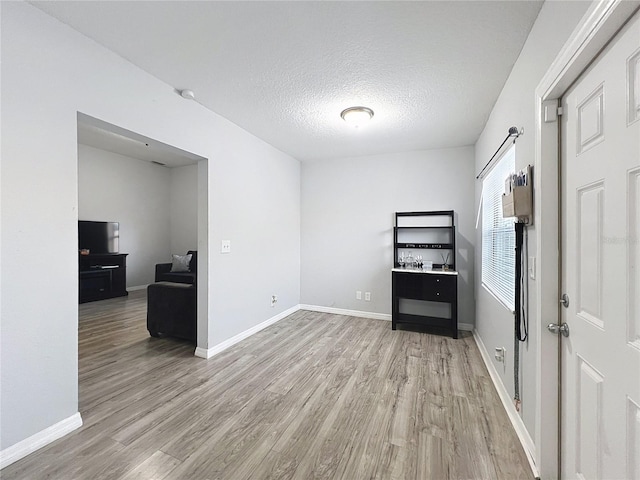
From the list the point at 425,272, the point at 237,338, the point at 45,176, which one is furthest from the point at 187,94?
the point at 425,272

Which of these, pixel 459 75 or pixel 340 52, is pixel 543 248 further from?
pixel 340 52

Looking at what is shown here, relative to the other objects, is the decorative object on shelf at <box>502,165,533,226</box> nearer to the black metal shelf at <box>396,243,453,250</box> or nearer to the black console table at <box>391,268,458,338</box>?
the black console table at <box>391,268,458,338</box>

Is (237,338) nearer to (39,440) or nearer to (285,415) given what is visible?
(285,415)

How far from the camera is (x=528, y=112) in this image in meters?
1.67

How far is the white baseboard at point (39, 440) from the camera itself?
4.96ft

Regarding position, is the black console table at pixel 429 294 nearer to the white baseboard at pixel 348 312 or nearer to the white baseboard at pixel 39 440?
the white baseboard at pixel 348 312

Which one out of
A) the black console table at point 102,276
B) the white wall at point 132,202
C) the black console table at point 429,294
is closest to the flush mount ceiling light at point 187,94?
the black console table at point 429,294

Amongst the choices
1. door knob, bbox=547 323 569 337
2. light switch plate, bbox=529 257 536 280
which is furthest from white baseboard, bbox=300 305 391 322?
door knob, bbox=547 323 569 337

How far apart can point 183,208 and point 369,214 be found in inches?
194

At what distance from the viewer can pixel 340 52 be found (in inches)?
75.6

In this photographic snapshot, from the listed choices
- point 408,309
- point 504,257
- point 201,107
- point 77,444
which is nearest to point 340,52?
point 201,107

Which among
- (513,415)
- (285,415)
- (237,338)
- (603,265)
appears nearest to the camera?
(603,265)

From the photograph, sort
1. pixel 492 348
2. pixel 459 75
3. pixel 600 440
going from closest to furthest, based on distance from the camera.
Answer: pixel 600 440, pixel 459 75, pixel 492 348

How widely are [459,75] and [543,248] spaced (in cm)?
157
